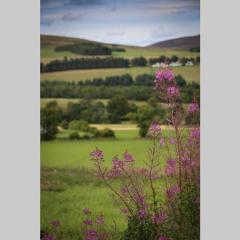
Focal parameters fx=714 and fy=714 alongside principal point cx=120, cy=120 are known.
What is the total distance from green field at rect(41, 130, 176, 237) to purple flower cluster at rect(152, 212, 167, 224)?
27cm

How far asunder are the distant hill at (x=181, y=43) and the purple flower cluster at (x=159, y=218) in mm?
1497

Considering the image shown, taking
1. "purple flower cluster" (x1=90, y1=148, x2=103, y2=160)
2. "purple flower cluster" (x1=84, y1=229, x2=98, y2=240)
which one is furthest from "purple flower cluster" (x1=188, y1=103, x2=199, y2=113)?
"purple flower cluster" (x1=84, y1=229, x2=98, y2=240)

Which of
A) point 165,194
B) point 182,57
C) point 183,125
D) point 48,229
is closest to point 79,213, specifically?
point 48,229

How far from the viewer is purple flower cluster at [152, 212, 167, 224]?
6.28m

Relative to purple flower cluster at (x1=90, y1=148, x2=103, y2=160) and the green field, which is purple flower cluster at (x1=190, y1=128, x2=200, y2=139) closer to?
the green field

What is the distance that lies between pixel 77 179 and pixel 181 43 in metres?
1.55

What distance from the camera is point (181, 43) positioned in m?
6.45

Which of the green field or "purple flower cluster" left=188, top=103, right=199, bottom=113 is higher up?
"purple flower cluster" left=188, top=103, right=199, bottom=113

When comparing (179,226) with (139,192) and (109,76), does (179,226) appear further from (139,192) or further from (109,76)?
(109,76)

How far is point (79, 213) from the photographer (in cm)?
643

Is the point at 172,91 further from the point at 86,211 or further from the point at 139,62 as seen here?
the point at 86,211

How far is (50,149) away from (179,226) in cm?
137

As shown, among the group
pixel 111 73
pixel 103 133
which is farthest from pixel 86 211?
pixel 111 73

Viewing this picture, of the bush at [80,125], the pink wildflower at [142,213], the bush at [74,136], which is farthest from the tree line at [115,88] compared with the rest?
the pink wildflower at [142,213]
